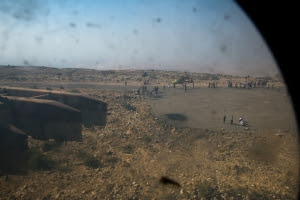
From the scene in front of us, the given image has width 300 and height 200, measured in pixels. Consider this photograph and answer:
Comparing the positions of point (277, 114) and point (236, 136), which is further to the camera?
point (277, 114)

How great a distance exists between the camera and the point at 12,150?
42.3ft

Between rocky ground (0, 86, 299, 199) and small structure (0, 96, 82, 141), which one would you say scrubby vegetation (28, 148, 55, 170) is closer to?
rocky ground (0, 86, 299, 199)

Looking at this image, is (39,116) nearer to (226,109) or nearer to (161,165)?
(161,165)

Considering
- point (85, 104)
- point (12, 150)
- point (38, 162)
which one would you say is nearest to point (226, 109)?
point (85, 104)

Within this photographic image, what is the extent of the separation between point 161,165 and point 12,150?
8825 mm

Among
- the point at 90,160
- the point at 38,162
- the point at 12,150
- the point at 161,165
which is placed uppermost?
the point at 12,150

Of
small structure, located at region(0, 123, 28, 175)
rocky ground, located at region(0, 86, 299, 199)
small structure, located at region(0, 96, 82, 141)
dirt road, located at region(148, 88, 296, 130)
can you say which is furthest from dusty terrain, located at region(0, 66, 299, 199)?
small structure, located at region(0, 96, 82, 141)

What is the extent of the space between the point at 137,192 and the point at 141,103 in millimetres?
20365

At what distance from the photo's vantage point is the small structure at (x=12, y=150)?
40.9 feet

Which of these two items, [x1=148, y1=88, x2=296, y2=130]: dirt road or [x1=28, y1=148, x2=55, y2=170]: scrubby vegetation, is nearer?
[x1=28, y1=148, x2=55, y2=170]: scrubby vegetation

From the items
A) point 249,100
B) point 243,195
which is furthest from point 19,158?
point 249,100

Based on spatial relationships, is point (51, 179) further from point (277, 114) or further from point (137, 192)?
point (277, 114)

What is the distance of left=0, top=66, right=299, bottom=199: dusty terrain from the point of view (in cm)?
1151

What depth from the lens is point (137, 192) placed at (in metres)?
11.6
